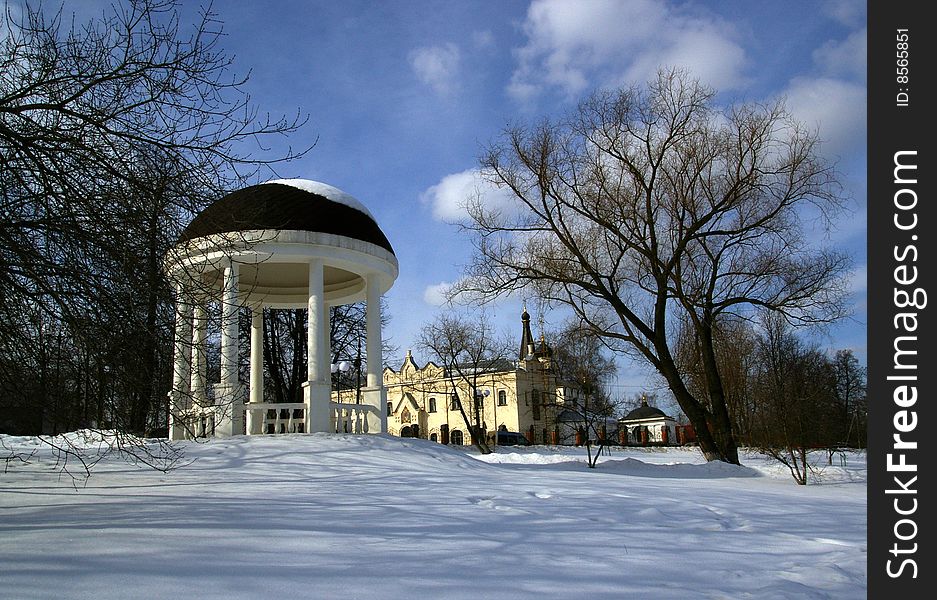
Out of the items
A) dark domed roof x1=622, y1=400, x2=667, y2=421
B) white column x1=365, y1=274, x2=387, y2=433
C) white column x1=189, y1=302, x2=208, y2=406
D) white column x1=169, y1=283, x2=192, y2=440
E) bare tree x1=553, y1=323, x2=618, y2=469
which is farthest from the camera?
dark domed roof x1=622, y1=400, x2=667, y2=421

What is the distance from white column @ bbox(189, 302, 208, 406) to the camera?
889 cm

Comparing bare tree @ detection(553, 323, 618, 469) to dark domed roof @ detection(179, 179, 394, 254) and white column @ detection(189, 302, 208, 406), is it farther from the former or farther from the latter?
white column @ detection(189, 302, 208, 406)

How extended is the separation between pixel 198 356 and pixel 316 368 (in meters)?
7.09

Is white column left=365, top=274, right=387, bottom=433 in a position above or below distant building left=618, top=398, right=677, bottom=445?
above

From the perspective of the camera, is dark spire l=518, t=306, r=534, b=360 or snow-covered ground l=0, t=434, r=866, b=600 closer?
snow-covered ground l=0, t=434, r=866, b=600

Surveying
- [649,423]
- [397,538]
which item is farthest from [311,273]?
[649,423]

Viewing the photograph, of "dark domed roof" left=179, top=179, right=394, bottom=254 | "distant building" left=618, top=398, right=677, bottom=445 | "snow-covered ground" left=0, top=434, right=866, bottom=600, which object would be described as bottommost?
"distant building" left=618, top=398, right=677, bottom=445

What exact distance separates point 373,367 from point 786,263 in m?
12.1

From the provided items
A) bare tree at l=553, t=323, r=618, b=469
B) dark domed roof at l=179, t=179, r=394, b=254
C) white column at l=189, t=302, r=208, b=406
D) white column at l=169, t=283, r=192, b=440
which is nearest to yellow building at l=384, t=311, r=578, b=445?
bare tree at l=553, t=323, r=618, b=469

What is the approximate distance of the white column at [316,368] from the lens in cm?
1570

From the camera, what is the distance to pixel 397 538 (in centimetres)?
614

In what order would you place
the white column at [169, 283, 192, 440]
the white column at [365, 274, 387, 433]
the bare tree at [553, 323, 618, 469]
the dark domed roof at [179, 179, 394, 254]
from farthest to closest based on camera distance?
the bare tree at [553, 323, 618, 469] → the white column at [365, 274, 387, 433] → the dark domed roof at [179, 179, 394, 254] → the white column at [169, 283, 192, 440]

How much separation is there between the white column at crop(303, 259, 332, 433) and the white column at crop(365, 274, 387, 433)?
4.42 feet

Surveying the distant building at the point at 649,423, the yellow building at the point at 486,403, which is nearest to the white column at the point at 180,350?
the yellow building at the point at 486,403
